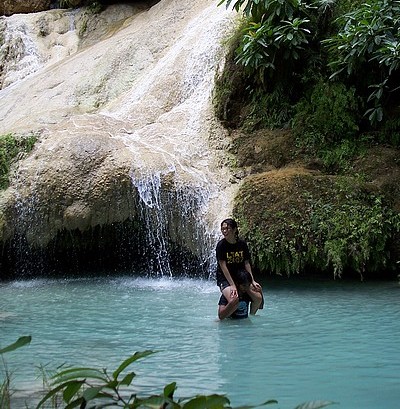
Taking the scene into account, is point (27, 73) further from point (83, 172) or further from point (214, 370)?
point (214, 370)

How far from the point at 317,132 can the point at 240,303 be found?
17.6ft

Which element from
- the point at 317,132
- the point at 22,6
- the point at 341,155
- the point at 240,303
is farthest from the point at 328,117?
the point at 22,6

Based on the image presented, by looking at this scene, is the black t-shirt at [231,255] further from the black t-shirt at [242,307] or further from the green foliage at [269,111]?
the green foliage at [269,111]

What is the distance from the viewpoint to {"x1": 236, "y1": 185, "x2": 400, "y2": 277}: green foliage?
10562 mm

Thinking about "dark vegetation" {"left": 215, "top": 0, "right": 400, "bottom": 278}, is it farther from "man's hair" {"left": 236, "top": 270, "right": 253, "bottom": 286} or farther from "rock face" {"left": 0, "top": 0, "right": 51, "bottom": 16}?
"rock face" {"left": 0, "top": 0, "right": 51, "bottom": 16}

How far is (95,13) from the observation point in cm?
2027

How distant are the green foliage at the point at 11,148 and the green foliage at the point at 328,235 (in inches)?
169

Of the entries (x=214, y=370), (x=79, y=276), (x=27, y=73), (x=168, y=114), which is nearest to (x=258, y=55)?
(x=168, y=114)

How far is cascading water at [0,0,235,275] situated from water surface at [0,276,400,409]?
1142 millimetres

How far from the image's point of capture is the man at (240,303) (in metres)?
7.60

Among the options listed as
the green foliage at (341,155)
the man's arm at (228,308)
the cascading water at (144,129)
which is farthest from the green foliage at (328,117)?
the man's arm at (228,308)

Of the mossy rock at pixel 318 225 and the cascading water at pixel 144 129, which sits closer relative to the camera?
the mossy rock at pixel 318 225

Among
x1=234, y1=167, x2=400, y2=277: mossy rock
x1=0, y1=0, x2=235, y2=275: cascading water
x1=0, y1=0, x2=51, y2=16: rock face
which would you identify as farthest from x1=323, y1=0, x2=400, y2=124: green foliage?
x1=0, y1=0, x2=51, y2=16: rock face

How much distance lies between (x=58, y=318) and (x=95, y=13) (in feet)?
45.5
